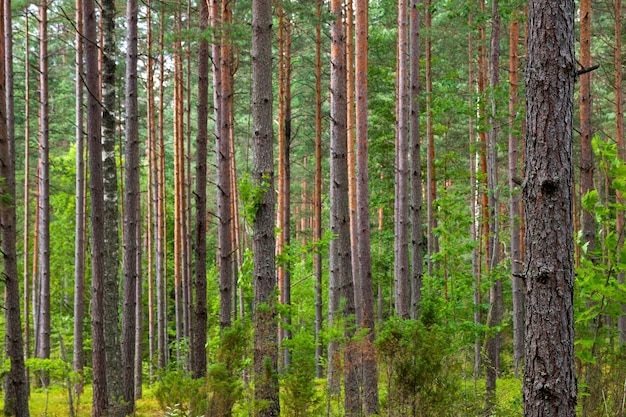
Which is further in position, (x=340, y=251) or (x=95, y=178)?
(x=340, y=251)

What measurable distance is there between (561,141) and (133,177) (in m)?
6.95

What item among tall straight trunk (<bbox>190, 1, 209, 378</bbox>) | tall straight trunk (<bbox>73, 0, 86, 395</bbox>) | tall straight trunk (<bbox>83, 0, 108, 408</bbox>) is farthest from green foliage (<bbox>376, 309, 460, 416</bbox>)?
tall straight trunk (<bbox>73, 0, 86, 395</bbox>)

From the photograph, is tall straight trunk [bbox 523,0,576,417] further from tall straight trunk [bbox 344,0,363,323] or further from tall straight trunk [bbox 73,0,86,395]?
tall straight trunk [bbox 73,0,86,395]

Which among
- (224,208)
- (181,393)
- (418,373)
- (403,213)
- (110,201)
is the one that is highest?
(110,201)

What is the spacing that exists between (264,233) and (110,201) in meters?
3.49

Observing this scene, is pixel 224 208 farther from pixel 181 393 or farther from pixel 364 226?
pixel 181 393

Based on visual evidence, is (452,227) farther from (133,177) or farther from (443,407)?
(133,177)

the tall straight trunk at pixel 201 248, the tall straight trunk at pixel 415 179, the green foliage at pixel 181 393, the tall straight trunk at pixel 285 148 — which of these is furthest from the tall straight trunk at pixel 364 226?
the tall straight trunk at pixel 285 148

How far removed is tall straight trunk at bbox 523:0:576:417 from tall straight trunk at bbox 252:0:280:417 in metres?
3.21

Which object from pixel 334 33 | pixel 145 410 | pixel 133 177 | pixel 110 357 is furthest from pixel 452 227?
pixel 145 410

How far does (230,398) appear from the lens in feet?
21.1

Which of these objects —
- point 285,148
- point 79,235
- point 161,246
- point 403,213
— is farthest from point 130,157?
point 161,246

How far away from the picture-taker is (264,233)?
6.70m

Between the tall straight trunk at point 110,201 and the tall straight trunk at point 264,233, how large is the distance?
3115 millimetres
